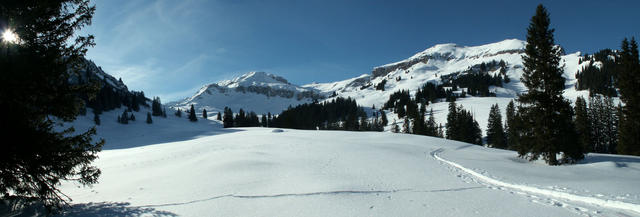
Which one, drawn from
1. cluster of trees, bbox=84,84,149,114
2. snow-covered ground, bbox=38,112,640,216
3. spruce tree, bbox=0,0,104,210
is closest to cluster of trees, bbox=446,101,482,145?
snow-covered ground, bbox=38,112,640,216

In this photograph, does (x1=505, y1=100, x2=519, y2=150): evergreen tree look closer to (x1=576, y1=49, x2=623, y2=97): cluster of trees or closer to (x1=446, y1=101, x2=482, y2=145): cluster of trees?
(x1=446, y1=101, x2=482, y2=145): cluster of trees

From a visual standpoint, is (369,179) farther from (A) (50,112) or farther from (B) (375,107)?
(B) (375,107)

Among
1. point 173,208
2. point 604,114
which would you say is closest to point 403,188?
point 173,208

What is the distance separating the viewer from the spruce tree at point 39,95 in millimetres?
6908

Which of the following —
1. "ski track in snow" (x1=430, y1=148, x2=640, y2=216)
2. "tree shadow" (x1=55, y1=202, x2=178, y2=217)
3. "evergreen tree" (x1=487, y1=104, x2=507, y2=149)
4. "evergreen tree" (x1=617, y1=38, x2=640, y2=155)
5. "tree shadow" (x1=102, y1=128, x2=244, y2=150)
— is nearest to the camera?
"ski track in snow" (x1=430, y1=148, x2=640, y2=216)

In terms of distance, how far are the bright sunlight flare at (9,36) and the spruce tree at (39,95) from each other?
87 millimetres

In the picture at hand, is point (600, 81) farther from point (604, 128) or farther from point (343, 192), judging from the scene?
point (343, 192)

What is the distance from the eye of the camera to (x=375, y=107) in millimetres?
172000

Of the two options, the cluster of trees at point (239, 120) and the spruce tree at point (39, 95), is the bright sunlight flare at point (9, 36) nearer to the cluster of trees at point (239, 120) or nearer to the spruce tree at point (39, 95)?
the spruce tree at point (39, 95)

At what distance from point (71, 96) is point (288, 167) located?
827 centimetres

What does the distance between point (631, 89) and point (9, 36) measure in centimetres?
A: 4285

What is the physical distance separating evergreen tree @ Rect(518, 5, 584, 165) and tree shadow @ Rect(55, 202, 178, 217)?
2193 centimetres

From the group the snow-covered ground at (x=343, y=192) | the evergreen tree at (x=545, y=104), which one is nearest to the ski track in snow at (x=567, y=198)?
the snow-covered ground at (x=343, y=192)

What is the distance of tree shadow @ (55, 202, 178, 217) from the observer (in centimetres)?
717
